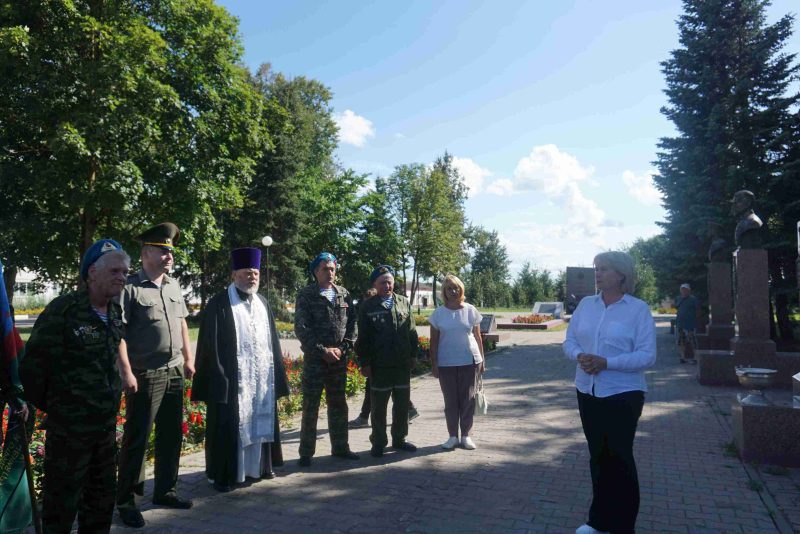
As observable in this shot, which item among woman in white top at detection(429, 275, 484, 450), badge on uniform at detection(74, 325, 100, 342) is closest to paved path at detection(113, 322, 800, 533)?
woman in white top at detection(429, 275, 484, 450)

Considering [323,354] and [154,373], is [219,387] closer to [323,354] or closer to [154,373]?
[154,373]

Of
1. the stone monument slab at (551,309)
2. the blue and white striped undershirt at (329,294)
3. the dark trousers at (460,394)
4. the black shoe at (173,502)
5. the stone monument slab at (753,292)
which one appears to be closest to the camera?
the black shoe at (173,502)

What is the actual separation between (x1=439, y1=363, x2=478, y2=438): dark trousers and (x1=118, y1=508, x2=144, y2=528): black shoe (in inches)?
123

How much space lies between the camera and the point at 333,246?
38.1 meters

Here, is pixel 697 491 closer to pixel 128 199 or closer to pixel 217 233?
pixel 128 199

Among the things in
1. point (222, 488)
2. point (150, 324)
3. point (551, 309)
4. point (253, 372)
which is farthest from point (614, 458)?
point (551, 309)

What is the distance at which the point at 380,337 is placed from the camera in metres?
5.62

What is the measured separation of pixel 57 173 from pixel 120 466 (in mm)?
13466

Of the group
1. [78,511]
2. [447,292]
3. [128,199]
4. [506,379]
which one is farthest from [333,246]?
[78,511]

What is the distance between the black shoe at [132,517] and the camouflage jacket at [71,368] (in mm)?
1013

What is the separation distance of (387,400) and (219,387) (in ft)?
6.05

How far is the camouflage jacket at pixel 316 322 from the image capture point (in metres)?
5.32

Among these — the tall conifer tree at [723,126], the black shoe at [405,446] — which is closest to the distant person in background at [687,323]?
the tall conifer tree at [723,126]

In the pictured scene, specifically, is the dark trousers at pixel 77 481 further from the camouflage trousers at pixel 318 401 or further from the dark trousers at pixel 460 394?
the dark trousers at pixel 460 394
